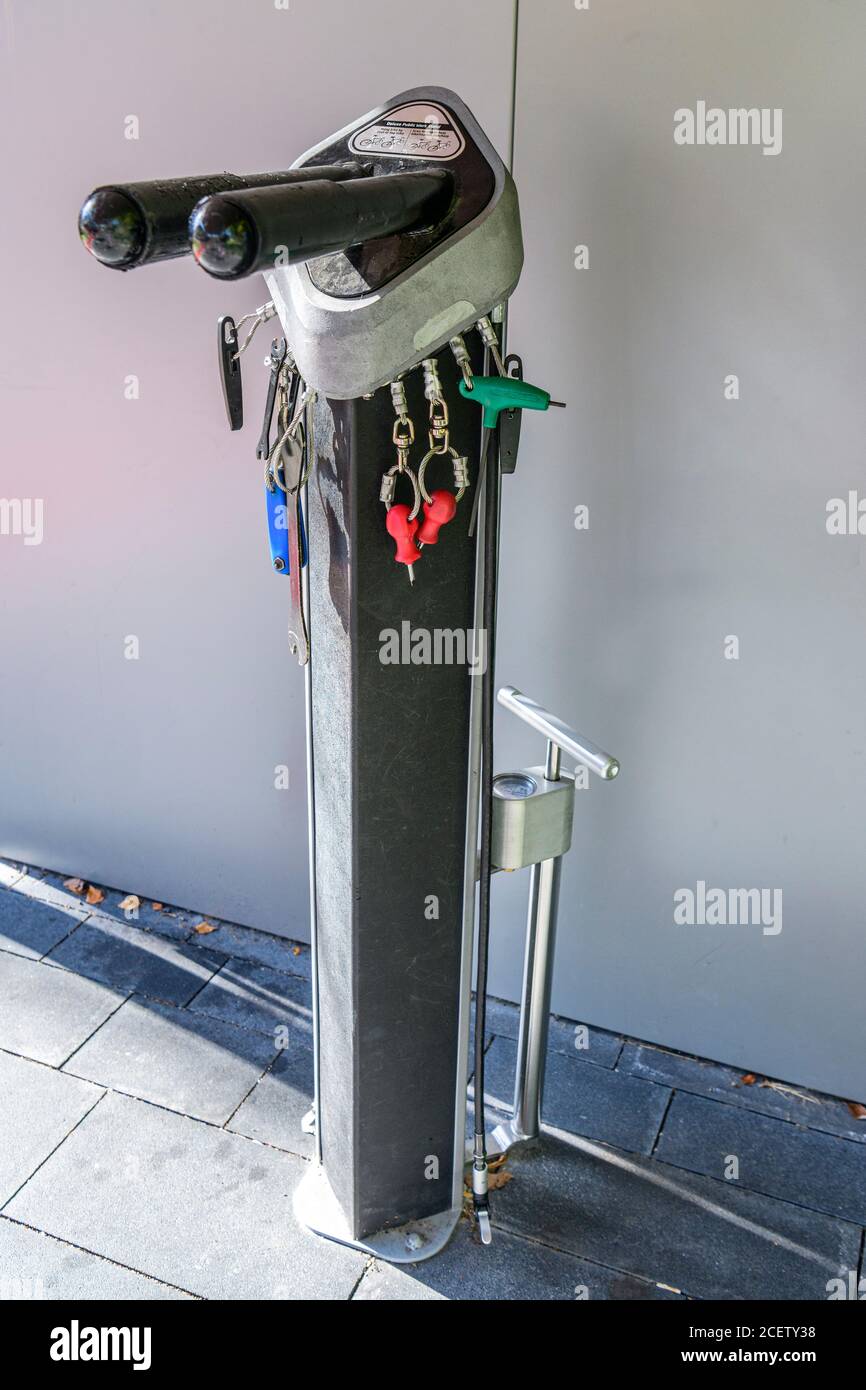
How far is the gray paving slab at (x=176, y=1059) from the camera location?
8.92 feet

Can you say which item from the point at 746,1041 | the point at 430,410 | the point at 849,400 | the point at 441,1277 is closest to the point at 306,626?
the point at 430,410

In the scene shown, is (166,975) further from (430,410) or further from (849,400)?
(849,400)

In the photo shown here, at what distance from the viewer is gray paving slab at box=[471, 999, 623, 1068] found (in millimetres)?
2875

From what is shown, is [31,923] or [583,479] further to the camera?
[31,923]

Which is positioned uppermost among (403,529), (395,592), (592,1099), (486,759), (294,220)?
(294,220)

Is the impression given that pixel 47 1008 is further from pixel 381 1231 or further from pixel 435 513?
pixel 435 513

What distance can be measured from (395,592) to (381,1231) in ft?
4.13

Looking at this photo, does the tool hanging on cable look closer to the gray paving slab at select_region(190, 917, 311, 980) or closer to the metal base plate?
the metal base plate

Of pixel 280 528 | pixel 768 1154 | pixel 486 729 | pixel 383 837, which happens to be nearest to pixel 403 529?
pixel 280 528

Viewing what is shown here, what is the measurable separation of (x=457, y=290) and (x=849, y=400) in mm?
908

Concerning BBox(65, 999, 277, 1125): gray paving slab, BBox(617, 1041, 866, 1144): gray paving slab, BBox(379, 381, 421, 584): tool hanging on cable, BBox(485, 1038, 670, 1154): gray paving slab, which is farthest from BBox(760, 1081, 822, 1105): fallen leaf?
BBox(379, 381, 421, 584): tool hanging on cable

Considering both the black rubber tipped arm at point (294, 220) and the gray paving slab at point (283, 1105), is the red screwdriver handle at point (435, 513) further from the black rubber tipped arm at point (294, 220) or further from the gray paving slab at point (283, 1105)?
the gray paving slab at point (283, 1105)

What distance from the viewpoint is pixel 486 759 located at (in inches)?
83.7

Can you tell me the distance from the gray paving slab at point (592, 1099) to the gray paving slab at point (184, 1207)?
0.52 metres
